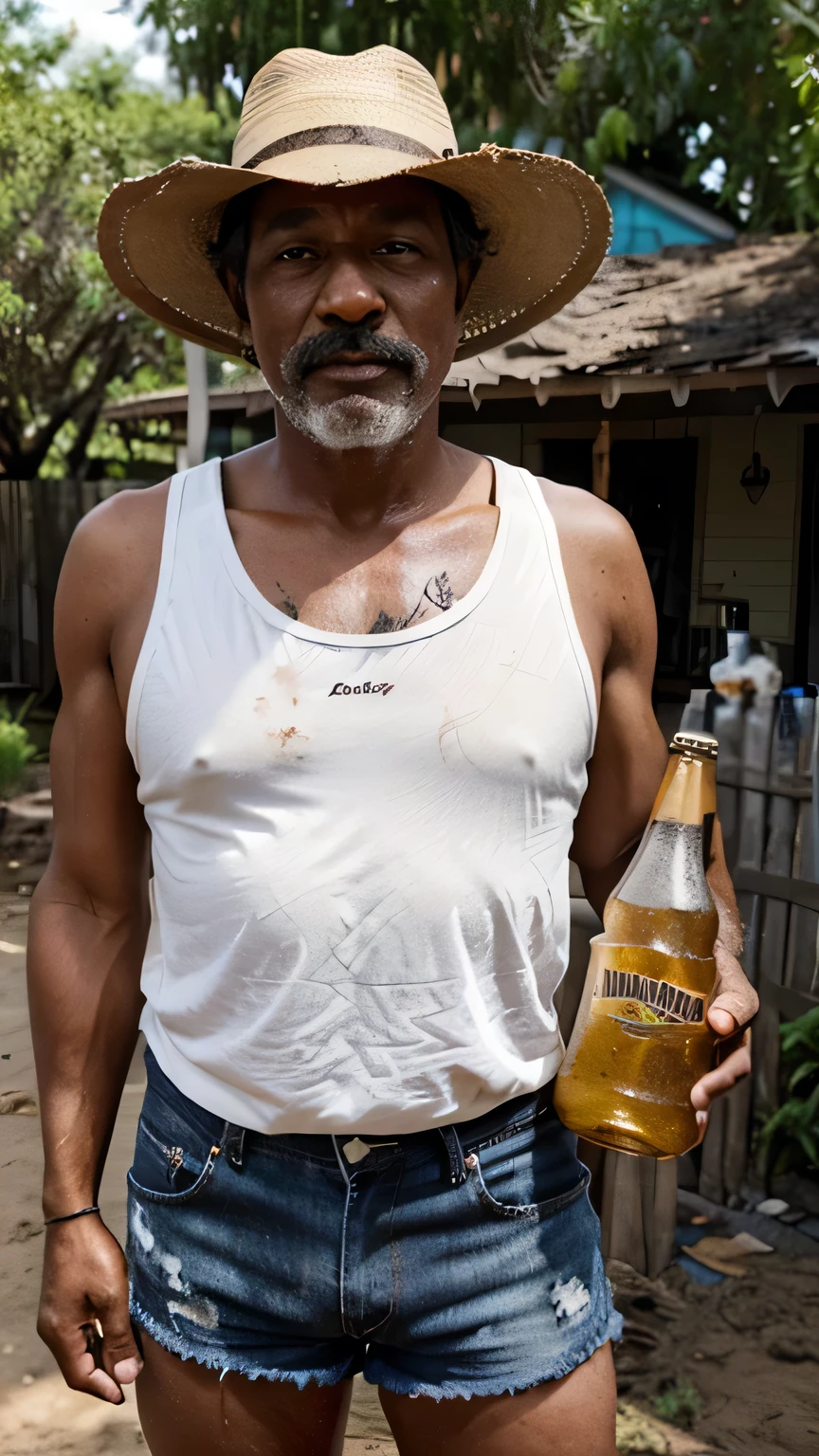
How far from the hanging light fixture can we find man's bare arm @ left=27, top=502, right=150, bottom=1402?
276 inches

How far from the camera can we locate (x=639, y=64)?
7812mm

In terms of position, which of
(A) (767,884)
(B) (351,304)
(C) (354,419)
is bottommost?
(A) (767,884)

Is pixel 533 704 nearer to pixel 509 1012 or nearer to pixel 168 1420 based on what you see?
pixel 509 1012

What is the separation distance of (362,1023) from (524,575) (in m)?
0.61

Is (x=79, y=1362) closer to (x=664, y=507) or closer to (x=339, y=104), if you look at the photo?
(x=339, y=104)

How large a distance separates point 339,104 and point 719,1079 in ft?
4.43

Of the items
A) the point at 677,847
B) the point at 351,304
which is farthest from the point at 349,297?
the point at 677,847

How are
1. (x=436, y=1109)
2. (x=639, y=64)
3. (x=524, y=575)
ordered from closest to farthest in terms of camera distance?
(x=436, y=1109) → (x=524, y=575) → (x=639, y=64)

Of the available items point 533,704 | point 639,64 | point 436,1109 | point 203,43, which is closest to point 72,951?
point 436,1109

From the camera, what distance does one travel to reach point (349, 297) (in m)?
1.55

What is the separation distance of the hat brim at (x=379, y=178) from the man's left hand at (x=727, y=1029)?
3.55 ft

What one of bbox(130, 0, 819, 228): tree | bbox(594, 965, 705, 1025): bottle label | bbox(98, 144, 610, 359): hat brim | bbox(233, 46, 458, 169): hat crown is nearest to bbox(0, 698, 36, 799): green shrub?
bbox(130, 0, 819, 228): tree

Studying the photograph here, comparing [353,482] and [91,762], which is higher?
[353,482]

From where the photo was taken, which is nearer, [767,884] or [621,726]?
[621,726]
